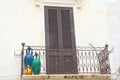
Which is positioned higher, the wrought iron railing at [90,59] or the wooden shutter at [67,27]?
the wooden shutter at [67,27]

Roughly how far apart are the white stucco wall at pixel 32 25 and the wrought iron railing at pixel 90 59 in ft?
0.80

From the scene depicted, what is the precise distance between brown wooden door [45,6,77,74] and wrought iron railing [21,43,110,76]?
170mm

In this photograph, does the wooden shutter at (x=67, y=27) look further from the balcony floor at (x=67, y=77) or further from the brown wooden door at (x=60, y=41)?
the balcony floor at (x=67, y=77)

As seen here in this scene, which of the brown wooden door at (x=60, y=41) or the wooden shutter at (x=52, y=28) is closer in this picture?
the brown wooden door at (x=60, y=41)

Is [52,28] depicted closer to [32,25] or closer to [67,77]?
[32,25]

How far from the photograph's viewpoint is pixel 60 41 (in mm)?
11062

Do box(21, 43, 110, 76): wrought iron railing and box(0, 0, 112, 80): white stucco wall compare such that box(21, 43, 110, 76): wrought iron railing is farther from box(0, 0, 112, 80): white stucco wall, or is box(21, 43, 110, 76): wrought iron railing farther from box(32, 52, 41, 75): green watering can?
box(32, 52, 41, 75): green watering can

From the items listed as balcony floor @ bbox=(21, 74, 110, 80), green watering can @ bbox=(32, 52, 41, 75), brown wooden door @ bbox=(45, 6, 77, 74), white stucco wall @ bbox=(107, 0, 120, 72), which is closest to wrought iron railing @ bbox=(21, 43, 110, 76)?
brown wooden door @ bbox=(45, 6, 77, 74)

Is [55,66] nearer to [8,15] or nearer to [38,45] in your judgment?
[38,45]

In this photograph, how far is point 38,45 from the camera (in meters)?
10.9

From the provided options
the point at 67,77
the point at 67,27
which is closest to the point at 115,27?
the point at 67,27

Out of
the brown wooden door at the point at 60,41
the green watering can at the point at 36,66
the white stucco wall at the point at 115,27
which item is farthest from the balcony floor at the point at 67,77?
the white stucco wall at the point at 115,27

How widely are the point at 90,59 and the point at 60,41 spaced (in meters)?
1.17

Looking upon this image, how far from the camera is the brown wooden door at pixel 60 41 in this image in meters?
10.7
